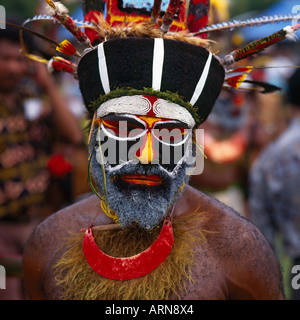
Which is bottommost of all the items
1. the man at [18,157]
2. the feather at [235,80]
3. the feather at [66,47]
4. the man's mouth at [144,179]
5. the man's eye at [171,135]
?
the man at [18,157]

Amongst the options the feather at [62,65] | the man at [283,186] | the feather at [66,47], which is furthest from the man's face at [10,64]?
the man at [283,186]

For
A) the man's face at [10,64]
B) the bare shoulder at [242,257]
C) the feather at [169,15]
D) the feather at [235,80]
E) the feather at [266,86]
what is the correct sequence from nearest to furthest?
the feather at [169,15] < the bare shoulder at [242,257] < the feather at [235,80] < the feather at [266,86] < the man's face at [10,64]

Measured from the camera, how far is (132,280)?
2.00 m

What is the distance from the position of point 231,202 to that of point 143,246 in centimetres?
378

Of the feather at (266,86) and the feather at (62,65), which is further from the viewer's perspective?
the feather at (266,86)

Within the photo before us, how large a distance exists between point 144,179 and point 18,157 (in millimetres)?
2300

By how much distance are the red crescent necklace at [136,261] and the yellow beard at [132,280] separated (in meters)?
0.02

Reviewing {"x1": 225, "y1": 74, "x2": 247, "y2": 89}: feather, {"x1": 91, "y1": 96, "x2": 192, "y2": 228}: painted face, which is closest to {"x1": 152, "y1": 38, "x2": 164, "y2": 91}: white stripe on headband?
{"x1": 91, "y1": 96, "x2": 192, "y2": 228}: painted face

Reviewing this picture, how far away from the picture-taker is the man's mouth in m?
1.99

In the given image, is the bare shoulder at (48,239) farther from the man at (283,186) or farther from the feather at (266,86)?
the man at (283,186)

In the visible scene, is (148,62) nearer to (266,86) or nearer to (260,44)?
(260,44)

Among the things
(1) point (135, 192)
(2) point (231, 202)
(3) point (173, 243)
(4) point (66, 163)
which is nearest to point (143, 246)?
(3) point (173, 243)

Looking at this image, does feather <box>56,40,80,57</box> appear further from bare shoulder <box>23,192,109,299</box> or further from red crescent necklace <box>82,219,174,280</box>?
red crescent necklace <box>82,219,174,280</box>

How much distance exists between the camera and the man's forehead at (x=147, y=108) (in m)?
1.96
